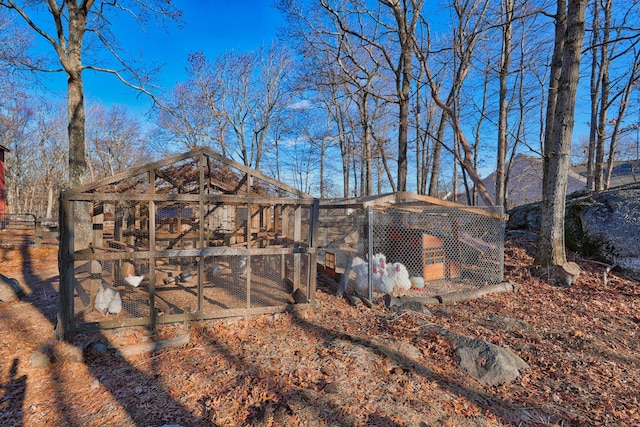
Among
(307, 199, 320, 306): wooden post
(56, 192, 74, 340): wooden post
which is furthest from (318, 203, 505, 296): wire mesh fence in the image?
(56, 192, 74, 340): wooden post

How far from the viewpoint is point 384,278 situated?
663 cm

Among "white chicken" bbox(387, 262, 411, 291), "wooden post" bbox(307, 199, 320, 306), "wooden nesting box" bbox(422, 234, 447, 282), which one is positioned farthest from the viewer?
"wooden nesting box" bbox(422, 234, 447, 282)

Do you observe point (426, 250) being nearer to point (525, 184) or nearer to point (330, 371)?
point (330, 371)

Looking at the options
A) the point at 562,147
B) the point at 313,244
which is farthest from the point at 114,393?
the point at 562,147

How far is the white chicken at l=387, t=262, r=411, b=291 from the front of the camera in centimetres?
676

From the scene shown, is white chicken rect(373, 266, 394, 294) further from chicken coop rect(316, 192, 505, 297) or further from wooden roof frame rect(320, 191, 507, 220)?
wooden roof frame rect(320, 191, 507, 220)

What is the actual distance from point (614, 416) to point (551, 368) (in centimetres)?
81

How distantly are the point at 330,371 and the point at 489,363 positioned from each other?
1.99m

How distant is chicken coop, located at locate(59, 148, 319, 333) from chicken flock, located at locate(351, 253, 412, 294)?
1.37m

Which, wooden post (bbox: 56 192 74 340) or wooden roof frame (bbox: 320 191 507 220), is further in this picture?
wooden roof frame (bbox: 320 191 507 220)

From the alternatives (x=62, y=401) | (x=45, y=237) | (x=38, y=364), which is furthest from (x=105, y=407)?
(x=45, y=237)

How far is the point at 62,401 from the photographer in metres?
3.27

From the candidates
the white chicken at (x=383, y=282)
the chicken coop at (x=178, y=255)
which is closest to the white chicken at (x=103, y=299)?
the chicken coop at (x=178, y=255)

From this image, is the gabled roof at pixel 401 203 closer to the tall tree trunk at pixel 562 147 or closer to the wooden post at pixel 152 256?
the tall tree trunk at pixel 562 147
